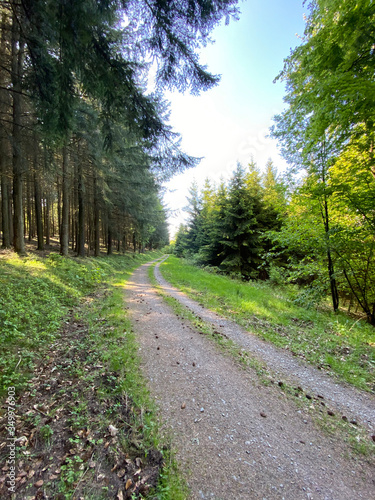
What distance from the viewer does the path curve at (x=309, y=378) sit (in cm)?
279

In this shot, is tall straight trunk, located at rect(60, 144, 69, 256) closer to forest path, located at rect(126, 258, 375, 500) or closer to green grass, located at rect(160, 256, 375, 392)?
green grass, located at rect(160, 256, 375, 392)

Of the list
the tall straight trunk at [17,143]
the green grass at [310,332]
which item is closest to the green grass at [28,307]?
the tall straight trunk at [17,143]

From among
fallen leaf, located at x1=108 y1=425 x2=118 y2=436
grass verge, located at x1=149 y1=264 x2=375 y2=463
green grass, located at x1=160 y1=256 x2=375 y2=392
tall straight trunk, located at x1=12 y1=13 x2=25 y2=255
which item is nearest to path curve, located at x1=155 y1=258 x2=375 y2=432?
grass verge, located at x1=149 y1=264 x2=375 y2=463

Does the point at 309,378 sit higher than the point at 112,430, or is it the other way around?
the point at 112,430

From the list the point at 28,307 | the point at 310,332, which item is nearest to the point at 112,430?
the point at 28,307

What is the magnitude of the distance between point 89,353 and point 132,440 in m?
2.11

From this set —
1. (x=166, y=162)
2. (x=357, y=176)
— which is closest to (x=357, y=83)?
(x=357, y=176)

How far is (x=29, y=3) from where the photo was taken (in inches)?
135

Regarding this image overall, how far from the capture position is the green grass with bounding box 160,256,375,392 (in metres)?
3.88

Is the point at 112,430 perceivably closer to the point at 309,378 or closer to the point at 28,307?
the point at 309,378

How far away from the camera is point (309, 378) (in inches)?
137

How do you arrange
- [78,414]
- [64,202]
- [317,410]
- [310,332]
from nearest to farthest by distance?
[78,414] → [317,410] → [310,332] → [64,202]

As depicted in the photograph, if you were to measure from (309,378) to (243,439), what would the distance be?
189 centimetres

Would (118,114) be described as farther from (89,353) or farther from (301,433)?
(301,433)
